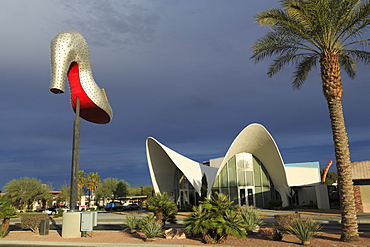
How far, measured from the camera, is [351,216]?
11.2 m

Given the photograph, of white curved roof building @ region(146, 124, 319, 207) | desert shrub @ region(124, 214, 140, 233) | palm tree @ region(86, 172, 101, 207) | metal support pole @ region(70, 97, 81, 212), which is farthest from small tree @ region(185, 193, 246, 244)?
palm tree @ region(86, 172, 101, 207)

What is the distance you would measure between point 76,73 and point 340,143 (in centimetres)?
1250

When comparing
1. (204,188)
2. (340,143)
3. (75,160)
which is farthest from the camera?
(204,188)

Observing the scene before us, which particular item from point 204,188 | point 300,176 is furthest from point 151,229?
point 300,176

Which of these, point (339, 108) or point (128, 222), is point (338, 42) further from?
point (128, 222)

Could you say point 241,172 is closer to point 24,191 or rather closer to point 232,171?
point 232,171

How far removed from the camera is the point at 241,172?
34531 mm

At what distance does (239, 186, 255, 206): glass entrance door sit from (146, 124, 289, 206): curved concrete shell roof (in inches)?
127

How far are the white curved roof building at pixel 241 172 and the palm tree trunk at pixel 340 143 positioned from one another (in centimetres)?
1903

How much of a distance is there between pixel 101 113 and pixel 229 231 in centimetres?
943

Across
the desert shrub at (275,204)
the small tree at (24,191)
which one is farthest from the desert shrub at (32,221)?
the small tree at (24,191)

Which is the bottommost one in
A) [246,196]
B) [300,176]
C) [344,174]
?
[246,196]

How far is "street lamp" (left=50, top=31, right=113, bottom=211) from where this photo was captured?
1451 centimetres

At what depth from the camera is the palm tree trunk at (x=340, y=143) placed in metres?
11.2
